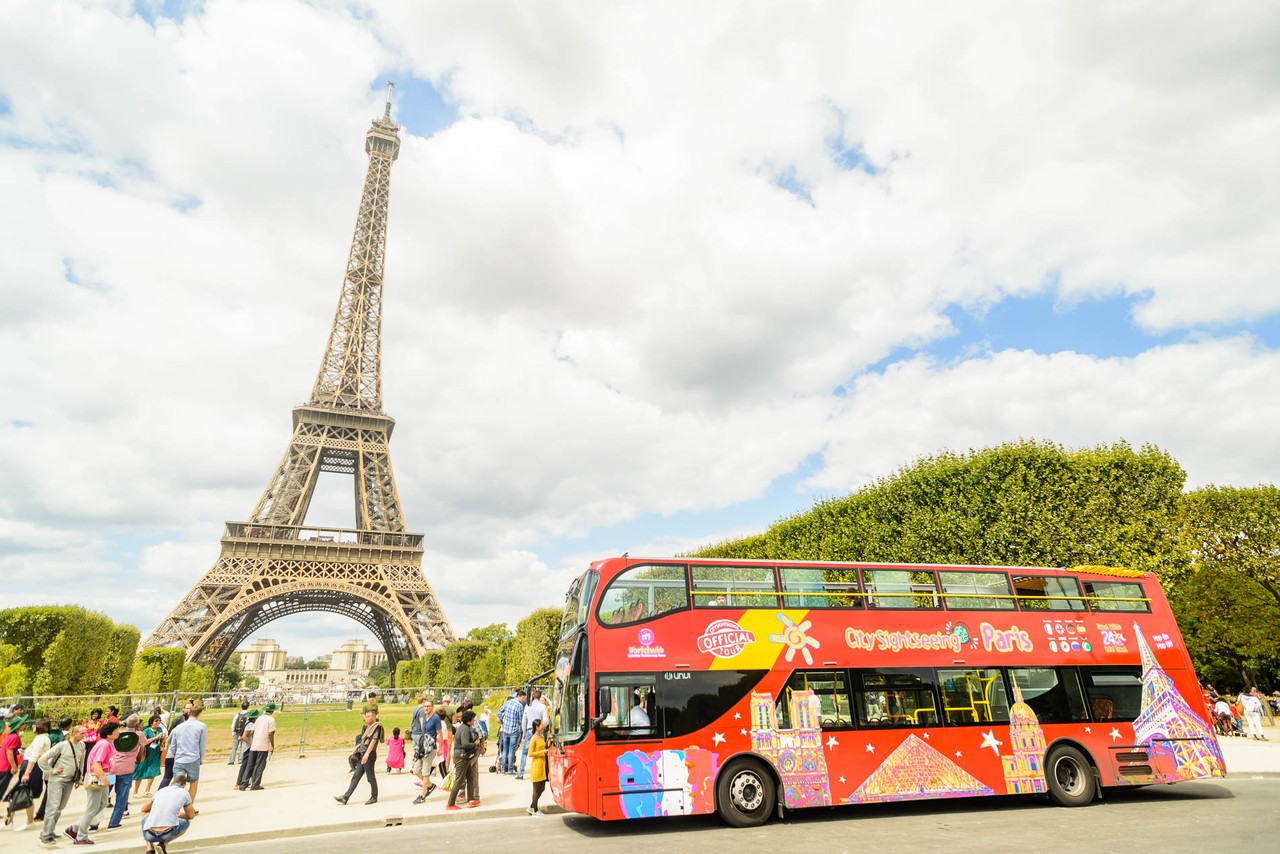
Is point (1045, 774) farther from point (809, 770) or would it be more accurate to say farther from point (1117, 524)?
point (1117, 524)

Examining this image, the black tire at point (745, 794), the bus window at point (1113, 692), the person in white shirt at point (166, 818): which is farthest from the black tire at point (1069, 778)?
the person in white shirt at point (166, 818)

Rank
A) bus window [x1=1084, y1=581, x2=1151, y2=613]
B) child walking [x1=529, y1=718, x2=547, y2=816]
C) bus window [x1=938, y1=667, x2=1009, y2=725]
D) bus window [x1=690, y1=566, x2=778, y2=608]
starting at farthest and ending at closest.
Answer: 1. bus window [x1=1084, y1=581, x2=1151, y2=613]
2. child walking [x1=529, y1=718, x2=547, y2=816]
3. bus window [x1=938, y1=667, x2=1009, y2=725]
4. bus window [x1=690, y1=566, x2=778, y2=608]

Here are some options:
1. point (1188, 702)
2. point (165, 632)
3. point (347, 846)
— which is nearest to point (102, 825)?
point (347, 846)

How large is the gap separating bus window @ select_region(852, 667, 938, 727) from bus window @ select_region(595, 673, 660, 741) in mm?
3471

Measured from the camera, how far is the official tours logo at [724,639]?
10758mm

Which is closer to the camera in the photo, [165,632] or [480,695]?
[480,695]

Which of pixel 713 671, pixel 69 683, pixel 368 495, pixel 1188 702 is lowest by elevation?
pixel 1188 702

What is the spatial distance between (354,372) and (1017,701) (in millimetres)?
54445

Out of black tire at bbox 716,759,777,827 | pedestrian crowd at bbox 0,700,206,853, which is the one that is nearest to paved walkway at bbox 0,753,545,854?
pedestrian crowd at bbox 0,700,206,853

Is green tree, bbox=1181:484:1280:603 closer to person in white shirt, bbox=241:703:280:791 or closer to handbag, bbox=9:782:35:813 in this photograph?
person in white shirt, bbox=241:703:280:791

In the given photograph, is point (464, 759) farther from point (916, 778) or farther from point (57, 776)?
point (916, 778)

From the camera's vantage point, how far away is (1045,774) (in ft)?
37.7

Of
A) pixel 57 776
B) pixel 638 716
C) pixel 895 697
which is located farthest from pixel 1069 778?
pixel 57 776

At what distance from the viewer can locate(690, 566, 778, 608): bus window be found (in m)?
11.0
